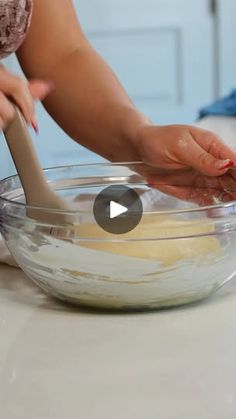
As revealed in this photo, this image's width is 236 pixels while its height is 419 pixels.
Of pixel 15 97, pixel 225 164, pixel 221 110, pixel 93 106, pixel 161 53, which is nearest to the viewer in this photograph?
pixel 15 97

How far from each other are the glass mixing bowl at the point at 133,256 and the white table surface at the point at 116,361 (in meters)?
0.02

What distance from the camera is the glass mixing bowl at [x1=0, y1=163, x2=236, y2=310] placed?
2.14 ft

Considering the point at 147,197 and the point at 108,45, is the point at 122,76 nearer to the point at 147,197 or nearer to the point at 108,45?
the point at 108,45

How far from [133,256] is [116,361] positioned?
0.35 ft

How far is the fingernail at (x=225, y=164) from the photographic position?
78 cm

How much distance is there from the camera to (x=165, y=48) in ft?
9.31

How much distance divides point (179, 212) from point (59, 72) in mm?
428

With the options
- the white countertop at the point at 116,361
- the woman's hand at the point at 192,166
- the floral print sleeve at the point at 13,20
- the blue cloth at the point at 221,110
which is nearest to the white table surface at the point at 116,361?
the white countertop at the point at 116,361

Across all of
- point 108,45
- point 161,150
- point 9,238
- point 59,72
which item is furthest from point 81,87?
point 108,45

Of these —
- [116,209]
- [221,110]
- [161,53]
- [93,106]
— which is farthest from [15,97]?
[161,53]

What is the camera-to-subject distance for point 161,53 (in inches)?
112

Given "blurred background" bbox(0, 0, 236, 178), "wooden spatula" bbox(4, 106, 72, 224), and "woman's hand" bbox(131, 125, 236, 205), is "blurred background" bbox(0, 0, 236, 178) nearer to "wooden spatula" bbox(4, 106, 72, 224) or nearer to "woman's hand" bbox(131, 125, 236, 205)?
"woman's hand" bbox(131, 125, 236, 205)

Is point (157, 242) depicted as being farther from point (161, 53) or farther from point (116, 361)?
point (161, 53)
